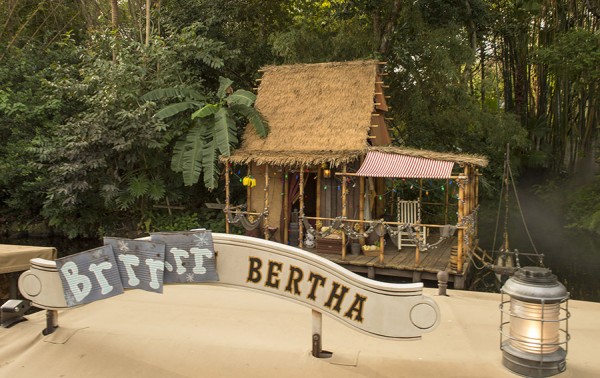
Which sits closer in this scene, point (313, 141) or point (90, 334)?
point (90, 334)

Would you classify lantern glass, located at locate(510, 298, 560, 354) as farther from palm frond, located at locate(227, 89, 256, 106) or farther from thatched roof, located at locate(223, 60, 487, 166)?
palm frond, located at locate(227, 89, 256, 106)

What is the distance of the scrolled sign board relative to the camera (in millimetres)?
4688

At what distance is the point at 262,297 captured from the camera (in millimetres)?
7891

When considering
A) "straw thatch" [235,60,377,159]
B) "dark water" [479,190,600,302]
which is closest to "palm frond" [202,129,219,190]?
"straw thatch" [235,60,377,159]

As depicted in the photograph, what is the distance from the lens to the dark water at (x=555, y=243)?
44.0 ft

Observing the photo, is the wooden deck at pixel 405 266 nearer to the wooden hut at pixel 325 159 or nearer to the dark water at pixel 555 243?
the wooden hut at pixel 325 159

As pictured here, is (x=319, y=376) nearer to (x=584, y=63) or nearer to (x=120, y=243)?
(x=120, y=243)

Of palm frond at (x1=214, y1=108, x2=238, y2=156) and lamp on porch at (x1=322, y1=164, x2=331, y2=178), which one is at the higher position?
palm frond at (x1=214, y1=108, x2=238, y2=156)

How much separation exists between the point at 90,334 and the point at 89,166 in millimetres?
9933

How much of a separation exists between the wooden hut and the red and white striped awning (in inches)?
0.9

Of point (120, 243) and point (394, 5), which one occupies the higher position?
point (394, 5)

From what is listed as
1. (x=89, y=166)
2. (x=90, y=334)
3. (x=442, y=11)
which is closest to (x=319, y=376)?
(x=90, y=334)

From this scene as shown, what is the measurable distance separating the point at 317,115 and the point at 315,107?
35 cm

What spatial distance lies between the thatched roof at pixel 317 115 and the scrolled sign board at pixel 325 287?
7.39m
